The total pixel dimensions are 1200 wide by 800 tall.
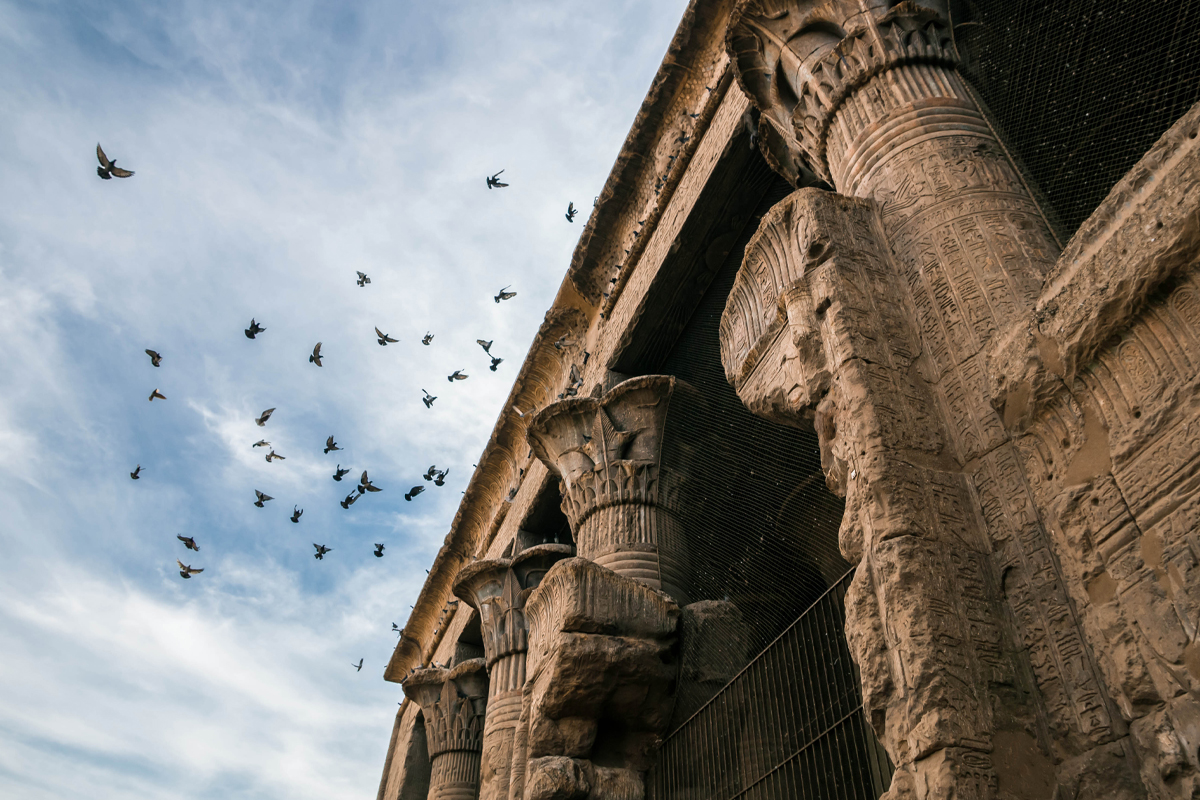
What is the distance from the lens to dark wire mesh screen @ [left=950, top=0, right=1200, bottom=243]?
11.6 feet

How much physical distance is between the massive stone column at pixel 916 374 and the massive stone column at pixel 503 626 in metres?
4.25

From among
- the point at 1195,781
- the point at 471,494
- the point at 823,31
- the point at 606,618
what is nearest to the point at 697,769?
the point at 606,618

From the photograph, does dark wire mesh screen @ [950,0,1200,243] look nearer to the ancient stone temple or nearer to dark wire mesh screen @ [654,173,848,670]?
the ancient stone temple

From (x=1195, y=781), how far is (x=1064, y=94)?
11.2 ft

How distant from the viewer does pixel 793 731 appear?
3.66m

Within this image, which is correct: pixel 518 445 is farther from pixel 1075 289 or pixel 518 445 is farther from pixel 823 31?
pixel 1075 289

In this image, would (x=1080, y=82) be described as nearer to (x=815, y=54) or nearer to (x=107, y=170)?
(x=815, y=54)

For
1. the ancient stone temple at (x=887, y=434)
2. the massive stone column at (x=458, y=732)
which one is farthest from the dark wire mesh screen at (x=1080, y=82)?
the massive stone column at (x=458, y=732)

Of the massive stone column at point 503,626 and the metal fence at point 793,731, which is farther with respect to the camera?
the massive stone column at point 503,626

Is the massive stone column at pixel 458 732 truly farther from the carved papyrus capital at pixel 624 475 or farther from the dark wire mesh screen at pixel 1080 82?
the dark wire mesh screen at pixel 1080 82

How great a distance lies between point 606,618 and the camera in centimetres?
472

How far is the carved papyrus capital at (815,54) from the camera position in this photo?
11.8ft

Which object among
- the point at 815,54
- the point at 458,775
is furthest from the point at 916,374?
A: the point at 458,775

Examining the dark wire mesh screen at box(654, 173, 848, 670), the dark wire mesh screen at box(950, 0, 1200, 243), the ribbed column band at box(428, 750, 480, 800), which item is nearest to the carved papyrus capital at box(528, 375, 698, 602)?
the dark wire mesh screen at box(654, 173, 848, 670)
